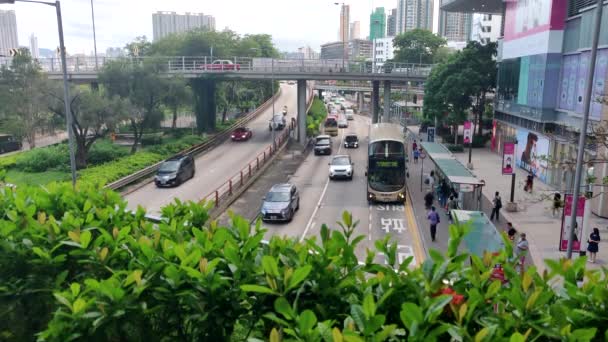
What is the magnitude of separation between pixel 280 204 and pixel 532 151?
18.4 metres

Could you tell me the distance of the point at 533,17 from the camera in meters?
32.4

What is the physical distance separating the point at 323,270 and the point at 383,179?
69.8 ft

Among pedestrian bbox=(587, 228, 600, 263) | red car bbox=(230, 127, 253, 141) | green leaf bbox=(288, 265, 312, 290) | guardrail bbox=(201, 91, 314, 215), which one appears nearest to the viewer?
green leaf bbox=(288, 265, 312, 290)

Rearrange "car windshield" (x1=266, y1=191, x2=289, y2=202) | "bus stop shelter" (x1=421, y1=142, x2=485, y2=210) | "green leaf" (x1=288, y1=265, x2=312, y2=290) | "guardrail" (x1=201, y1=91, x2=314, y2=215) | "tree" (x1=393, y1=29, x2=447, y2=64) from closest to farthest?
"green leaf" (x1=288, y1=265, x2=312, y2=290), "bus stop shelter" (x1=421, y1=142, x2=485, y2=210), "car windshield" (x1=266, y1=191, x2=289, y2=202), "guardrail" (x1=201, y1=91, x2=314, y2=215), "tree" (x1=393, y1=29, x2=447, y2=64)

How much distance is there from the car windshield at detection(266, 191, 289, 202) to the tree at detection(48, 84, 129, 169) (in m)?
17.7

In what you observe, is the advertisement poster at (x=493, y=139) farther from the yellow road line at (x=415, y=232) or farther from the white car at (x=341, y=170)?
the yellow road line at (x=415, y=232)

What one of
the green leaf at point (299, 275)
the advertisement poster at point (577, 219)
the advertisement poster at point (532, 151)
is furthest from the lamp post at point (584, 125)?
the advertisement poster at point (532, 151)

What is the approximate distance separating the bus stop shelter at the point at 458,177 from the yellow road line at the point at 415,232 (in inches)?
83.0

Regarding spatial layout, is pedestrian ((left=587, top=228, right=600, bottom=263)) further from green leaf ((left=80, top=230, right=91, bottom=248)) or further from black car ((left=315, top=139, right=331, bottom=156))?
black car ((left=315, top=139, right=331, bottom=156))

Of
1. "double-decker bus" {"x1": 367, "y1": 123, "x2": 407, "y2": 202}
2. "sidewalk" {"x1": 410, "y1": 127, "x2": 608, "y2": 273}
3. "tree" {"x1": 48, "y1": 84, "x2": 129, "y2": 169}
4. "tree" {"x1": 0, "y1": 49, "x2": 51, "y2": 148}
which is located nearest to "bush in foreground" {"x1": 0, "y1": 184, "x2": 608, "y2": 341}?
"sidewalk" {"x1": 410, "y1": 127, "x2": 608, "y2": 273}

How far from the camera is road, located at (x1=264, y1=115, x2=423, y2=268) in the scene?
2108 cm

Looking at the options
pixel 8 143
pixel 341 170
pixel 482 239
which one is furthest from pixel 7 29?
pixel 482 239

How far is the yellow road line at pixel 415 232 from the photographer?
61.6 feet

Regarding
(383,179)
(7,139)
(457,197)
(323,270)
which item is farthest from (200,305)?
(7,139)
